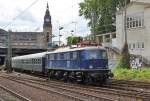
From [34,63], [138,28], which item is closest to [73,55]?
[34,63]

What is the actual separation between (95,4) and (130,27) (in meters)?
21.5

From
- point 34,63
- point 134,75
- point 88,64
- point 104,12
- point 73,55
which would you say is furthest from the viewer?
point 104,12

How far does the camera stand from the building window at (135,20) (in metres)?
55.6

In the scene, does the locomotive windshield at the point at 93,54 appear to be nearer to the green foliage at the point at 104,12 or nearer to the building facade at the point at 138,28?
the building facade at the point at 138,28

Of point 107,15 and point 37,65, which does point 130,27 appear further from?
point 107,15

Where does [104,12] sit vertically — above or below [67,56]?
above

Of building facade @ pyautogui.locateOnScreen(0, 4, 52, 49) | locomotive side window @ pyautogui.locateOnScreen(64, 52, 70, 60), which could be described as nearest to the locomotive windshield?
locomotive side window @ pyautogui.locateOnScreen(64, 52, 70, 60)

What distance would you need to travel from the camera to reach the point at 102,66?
31969mm

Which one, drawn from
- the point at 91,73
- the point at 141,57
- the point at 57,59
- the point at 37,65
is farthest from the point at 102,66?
the point at 141,57

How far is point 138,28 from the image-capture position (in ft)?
183

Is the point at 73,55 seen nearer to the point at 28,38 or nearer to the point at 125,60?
the point at 125,60

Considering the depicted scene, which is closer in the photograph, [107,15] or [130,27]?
[130,27]

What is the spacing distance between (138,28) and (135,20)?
1.48m

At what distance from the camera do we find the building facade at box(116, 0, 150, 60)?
54.0 meters
